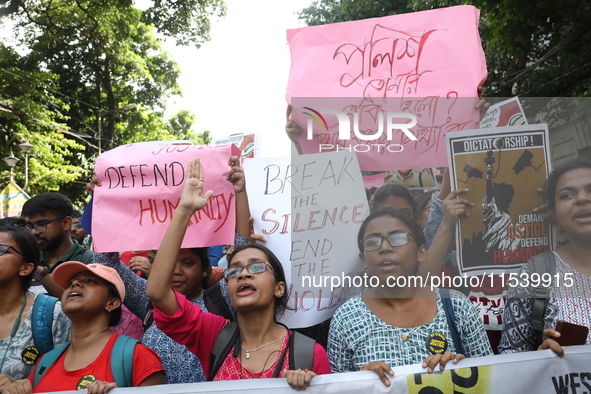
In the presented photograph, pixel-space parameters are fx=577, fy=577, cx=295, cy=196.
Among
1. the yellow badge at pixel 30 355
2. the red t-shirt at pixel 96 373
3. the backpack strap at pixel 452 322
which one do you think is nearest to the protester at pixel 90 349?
the red t-shirt at pixel 96 373

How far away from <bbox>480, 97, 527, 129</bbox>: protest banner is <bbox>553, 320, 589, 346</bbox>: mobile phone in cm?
132

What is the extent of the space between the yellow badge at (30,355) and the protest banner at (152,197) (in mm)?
640

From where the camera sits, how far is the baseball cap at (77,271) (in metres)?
2.75

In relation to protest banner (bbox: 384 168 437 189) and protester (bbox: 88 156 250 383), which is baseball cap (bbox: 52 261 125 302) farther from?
protest banner (bbox: 384 168 437 189)

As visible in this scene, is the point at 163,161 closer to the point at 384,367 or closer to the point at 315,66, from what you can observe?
the point at 315,66

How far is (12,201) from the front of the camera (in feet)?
36.8

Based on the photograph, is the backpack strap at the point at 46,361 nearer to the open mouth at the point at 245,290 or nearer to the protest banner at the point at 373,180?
the open mouth at the point at 245,290

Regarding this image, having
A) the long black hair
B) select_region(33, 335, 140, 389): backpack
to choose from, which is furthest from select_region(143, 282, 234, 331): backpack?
the long black hair

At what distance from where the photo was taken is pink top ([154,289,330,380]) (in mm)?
2416

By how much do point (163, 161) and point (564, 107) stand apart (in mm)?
4784

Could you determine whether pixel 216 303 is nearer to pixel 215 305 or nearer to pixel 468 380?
pixel 215 305

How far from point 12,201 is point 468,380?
35.5 ft

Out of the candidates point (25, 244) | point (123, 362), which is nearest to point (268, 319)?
point (123, 362)

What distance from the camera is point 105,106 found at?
2267 cm
